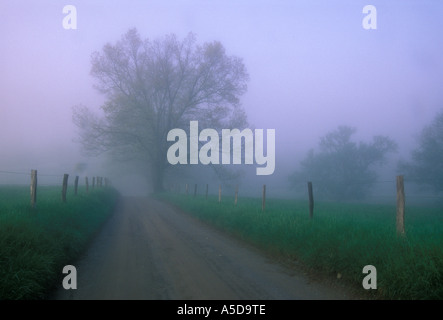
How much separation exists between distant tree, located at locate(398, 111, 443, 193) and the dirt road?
26927 millimetres

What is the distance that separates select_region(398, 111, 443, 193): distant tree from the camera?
2972cm

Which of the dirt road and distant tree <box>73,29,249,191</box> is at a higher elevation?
distant tree <box>73,29,249,191</box>

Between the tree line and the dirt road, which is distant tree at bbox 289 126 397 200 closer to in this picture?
the tree line

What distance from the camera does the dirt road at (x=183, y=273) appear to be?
5359 millimetres

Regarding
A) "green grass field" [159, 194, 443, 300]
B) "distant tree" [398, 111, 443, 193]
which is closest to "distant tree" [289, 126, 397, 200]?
"distant tree" [398, 111, 443, 193]

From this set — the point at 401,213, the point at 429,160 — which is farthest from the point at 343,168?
the point at 401,213

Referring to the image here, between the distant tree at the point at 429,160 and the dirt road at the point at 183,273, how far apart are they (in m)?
26.9

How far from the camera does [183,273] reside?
6.50 metres

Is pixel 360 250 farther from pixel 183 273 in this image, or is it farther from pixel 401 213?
pixel 183 273

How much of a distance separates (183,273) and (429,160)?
31440 millimetres

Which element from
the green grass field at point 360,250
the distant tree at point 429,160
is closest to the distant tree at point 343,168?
the distant tree at point 429,160
